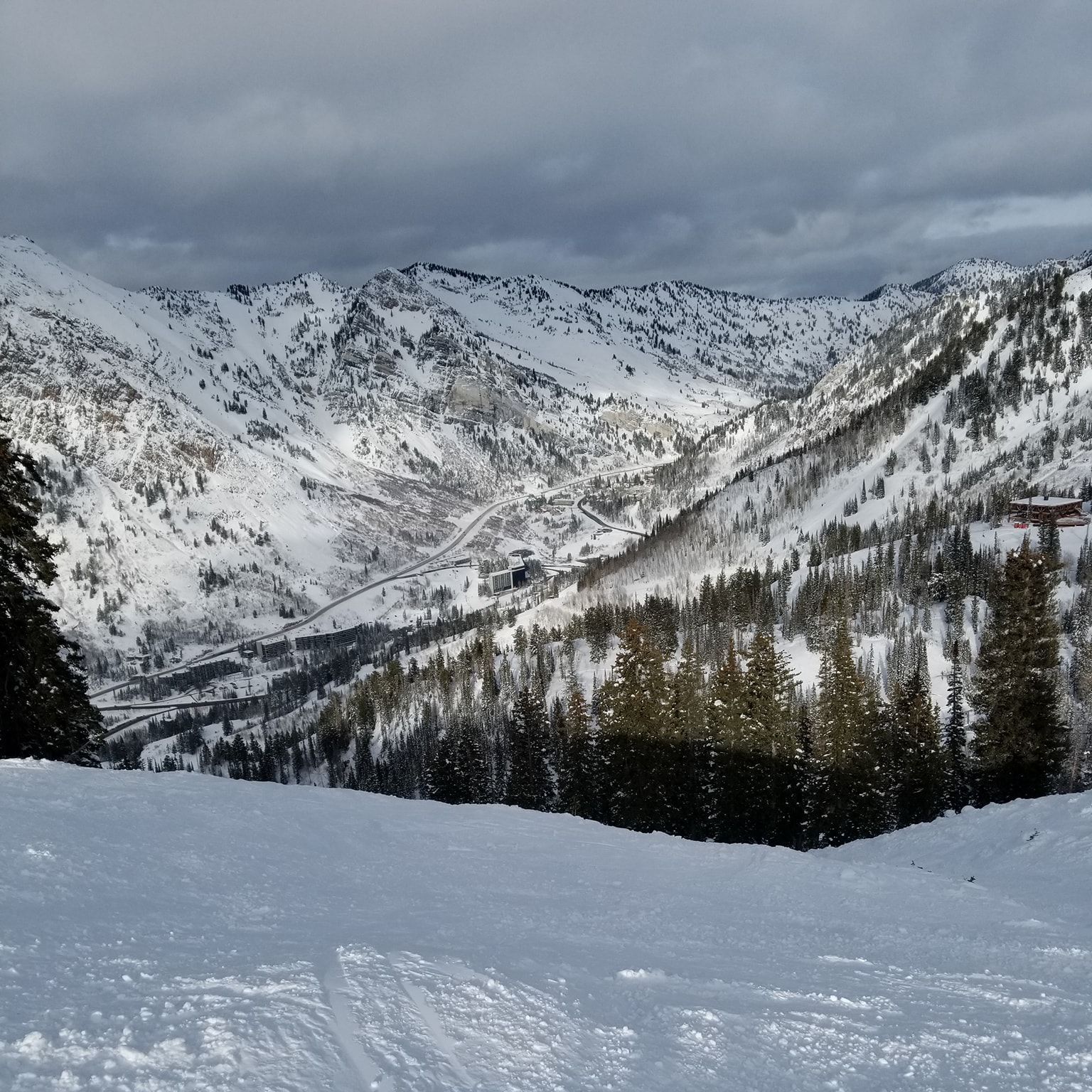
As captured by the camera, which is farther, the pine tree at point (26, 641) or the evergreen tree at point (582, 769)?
the evergreen tree at point (582, 769)

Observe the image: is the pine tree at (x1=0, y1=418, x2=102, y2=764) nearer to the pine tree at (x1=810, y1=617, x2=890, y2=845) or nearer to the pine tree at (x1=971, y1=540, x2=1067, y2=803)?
the pine tree at (x1=810, y1=617, x2=890, y2=845)

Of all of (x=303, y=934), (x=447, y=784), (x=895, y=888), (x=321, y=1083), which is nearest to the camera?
(x=321, y=1083)

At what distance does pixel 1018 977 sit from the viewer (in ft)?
34.1

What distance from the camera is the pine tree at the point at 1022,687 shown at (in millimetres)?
35375

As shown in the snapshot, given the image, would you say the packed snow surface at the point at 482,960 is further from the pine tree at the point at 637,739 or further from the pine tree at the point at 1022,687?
the pine tree at the point at 637,739

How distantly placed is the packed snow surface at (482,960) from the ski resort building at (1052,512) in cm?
12840

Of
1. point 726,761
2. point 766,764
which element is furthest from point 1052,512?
point 726,761

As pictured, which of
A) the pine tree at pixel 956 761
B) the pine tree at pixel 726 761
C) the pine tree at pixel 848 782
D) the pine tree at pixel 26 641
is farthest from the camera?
the pine tree at pixel 956 761

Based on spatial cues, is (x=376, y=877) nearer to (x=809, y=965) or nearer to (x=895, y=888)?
(x=809, y=965)

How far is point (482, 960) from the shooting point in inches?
383

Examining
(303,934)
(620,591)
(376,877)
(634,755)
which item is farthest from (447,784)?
(620,591)

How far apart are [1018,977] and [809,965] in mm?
2876

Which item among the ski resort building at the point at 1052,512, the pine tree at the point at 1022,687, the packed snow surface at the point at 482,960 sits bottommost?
the packed snow surface at the point at 482,960

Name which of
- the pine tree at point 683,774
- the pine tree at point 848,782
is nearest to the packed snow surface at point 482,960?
the pine tree at point 848,782
